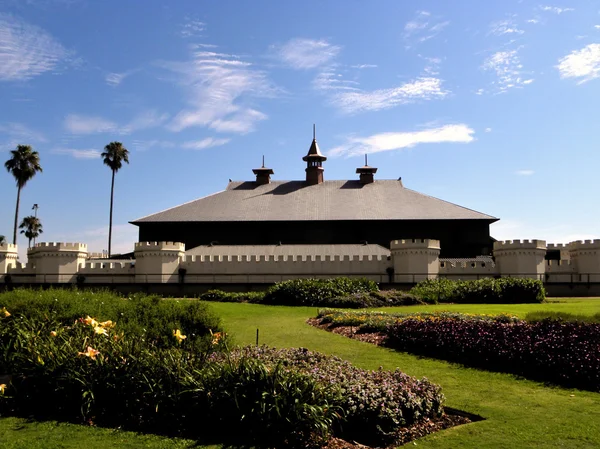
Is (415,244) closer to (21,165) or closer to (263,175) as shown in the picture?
(263,175)

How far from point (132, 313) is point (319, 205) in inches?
1366

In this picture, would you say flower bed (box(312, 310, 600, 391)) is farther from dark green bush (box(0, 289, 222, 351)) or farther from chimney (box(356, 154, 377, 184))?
chimney (box(356, 154, 377, 184))

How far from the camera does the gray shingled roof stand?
38.9 m

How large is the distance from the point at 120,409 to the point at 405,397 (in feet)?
14.6

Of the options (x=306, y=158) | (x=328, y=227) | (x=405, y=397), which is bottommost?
(x=405, y=397)

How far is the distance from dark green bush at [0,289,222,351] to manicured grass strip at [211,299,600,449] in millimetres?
2239

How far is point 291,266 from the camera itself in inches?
1416

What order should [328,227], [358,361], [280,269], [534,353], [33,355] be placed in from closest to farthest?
[33,355] < [534,353] < [358,361] < [280,269] < [328,227]

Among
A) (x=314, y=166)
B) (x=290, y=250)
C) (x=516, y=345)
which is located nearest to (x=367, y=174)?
(x=314, y=166)

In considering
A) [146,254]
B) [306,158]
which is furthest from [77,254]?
[306,158]

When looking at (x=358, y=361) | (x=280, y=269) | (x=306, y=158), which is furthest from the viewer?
(x=306, y=158)

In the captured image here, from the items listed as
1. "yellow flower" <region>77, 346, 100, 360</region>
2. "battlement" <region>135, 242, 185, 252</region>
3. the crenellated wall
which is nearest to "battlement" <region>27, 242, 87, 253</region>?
the crenellated wall

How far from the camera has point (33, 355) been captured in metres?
9.25

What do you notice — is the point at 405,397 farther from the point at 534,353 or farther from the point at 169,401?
the point at 534,353
